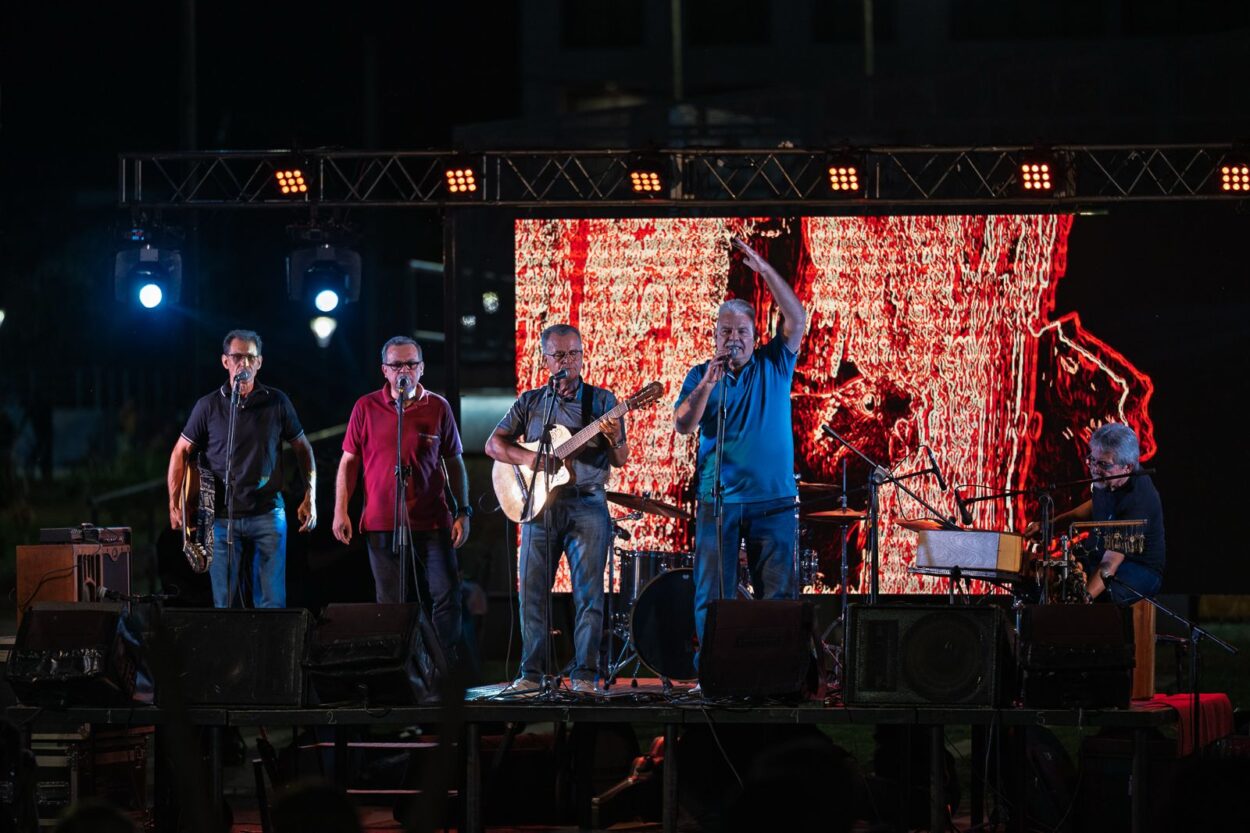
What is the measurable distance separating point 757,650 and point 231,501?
3.37 meters

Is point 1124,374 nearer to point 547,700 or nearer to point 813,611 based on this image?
point 813,611

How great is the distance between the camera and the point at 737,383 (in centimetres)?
854

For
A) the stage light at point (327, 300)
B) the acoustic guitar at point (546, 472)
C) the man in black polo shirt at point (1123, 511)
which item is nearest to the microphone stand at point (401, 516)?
the acoustic guitar at point (546, 472)

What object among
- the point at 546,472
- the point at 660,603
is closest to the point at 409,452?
the point at 546,472

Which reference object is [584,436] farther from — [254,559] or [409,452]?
[254,559]

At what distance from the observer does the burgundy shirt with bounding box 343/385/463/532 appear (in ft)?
30.5

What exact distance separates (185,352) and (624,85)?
531 inches

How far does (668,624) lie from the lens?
907 cm

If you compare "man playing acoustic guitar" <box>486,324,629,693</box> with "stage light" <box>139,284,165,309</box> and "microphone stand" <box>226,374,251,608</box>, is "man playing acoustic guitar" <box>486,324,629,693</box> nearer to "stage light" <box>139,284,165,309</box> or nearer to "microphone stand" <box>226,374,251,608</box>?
"microphone stand" <box>226,374,251,608</box>

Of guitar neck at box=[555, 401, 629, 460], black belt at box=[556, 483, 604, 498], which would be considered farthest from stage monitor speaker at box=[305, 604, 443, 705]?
guitar neck at box=[555, 401, 629, 460]

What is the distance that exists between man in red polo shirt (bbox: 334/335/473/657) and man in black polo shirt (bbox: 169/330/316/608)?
0.37 metres

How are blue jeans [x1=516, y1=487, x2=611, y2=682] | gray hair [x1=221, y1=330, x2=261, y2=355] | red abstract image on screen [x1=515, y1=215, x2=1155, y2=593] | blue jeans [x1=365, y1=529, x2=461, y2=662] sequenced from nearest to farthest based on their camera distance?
blue jeans [x1=516, y1=487, x2=611, y2=682]
blue jeans [x1=365, y1=529, x2=461, y2=662]
gray hair [x1=221, y1=330, x2=261, y2=355]
red abstract image on screen [x1=515, y1=215, x2=1155, y2=593]

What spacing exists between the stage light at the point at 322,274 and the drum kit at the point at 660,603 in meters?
2.89

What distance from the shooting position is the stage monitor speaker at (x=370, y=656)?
7.81 metres
